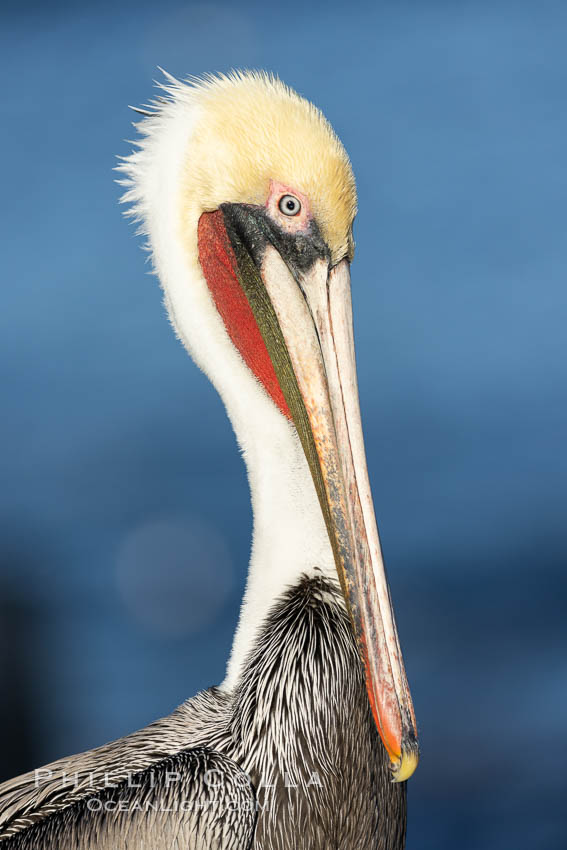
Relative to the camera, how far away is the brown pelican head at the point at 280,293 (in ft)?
5.98

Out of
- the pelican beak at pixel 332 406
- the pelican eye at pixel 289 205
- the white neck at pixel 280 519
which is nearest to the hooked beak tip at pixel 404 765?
the pelican beak at pixel 332 406

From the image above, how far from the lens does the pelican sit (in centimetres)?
184

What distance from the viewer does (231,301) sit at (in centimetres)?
199

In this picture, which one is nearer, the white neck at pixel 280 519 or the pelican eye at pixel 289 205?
Answer: the pelican eye at pixel 289 205

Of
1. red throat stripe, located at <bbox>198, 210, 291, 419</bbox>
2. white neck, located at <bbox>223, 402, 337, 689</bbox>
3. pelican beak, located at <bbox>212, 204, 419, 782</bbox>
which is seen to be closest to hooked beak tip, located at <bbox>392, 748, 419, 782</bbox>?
pelican beak, located at <bbox>212, 204, 419, 782</bbox>

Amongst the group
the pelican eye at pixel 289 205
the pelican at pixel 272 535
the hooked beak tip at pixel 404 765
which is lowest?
the hooked beak tip at pixel 404 765

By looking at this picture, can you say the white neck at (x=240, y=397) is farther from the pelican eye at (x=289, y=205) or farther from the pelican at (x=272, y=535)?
the pelican eye at (x=289, y=205)

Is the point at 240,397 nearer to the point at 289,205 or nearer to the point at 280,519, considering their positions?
the point at 280,519

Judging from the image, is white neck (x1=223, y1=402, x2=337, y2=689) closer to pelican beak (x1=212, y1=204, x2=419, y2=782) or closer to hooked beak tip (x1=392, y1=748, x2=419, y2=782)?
pelican beak (x1=212, y1=204, x2=419, y2=782)

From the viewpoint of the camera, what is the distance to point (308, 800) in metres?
1.90

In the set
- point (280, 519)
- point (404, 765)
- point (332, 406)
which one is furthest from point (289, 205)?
point (404, 765)

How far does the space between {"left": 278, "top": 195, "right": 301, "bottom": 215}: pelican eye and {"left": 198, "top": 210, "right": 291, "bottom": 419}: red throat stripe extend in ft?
0.42

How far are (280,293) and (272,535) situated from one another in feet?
1.46

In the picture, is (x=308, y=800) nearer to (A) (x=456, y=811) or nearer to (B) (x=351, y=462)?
(B) (x=351, y=462)
